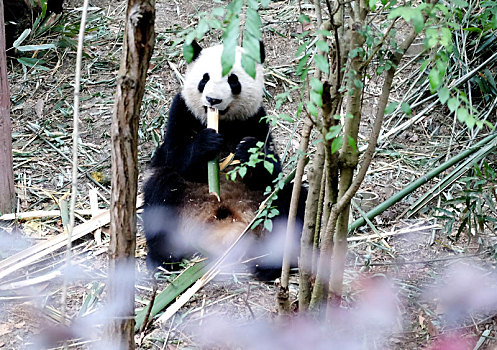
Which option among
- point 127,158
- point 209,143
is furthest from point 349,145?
point 209,143

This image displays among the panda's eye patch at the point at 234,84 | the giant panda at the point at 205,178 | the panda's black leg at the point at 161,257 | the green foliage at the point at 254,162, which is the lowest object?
the panda's black leg at the point at 161,257

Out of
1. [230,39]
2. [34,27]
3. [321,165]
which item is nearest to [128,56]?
[230,39]

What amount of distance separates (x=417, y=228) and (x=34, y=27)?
4265mm

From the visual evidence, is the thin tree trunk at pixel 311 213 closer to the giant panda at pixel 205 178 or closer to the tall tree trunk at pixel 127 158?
the tall tree trunk at pixel 127 158

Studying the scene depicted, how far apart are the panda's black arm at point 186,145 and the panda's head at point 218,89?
8cm

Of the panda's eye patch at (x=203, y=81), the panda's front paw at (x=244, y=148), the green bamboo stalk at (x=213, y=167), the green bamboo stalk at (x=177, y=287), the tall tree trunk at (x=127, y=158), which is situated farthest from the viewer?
the panda's eye patch at (x=203, y=81)

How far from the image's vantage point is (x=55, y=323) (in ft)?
9.96

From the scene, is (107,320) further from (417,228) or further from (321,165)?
(417,228)

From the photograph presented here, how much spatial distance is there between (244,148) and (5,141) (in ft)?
5.78

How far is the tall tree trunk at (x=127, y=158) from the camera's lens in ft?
5.85

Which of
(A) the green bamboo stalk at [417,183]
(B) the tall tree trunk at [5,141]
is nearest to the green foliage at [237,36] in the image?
(A) the green bamboo stalk at [417,183]

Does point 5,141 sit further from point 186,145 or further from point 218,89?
point 218,89

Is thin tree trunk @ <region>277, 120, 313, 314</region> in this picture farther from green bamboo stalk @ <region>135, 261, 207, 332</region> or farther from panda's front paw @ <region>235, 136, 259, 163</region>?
panda's front paw @ <region>235, 136, 259, 163</region>

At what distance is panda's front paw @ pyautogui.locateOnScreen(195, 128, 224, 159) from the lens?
385 centimetres
